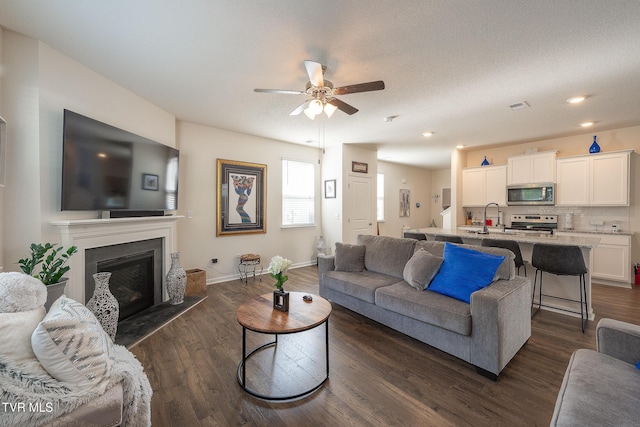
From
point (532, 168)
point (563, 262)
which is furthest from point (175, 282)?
point (532, 168)

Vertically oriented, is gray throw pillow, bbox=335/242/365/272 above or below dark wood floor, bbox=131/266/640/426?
above

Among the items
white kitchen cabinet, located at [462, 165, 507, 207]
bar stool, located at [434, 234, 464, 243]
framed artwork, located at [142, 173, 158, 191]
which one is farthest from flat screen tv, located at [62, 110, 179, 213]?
white kitchen cabinet, located at [462, 165, 507, 207]

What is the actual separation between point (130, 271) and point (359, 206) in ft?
13.9

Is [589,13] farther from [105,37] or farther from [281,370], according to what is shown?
[105,37]

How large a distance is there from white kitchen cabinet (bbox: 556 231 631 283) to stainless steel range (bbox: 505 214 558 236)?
0.73 meters

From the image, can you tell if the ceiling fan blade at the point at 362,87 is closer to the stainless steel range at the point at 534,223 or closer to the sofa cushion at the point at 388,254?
the sofa cushion at the point at 388,254

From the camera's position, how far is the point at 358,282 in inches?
115

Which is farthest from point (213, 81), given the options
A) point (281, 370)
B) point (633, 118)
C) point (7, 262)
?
point (633, 118)

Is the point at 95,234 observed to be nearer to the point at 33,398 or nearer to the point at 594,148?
the point at 33,398

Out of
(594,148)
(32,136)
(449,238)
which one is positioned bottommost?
(449,238)

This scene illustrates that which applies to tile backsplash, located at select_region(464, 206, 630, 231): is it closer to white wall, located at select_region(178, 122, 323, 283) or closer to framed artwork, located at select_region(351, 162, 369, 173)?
framed artwork, located at select_region(351, 162, 369, 173)

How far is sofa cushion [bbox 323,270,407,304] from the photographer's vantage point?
277cm

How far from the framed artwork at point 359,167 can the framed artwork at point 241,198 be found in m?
1.91

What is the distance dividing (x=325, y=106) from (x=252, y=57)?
2.60 feet
